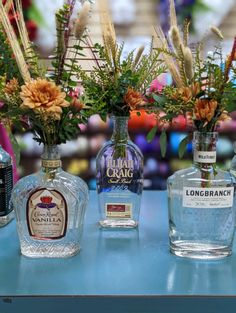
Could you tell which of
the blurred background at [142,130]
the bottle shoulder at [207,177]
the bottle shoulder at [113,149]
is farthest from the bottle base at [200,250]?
the blurred background at [142,130]

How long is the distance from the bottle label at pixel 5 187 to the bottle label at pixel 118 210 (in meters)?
0.22

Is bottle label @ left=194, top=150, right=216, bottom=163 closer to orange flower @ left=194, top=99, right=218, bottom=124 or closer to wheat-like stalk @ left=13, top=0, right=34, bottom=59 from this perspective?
orange flower @ left=194, top=99, right=218, bottom=124

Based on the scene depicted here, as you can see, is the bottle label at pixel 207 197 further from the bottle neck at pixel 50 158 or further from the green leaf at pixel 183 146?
the bottle neck at pixel 50 158

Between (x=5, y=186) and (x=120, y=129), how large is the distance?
27cm

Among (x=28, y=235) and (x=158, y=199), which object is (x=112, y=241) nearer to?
(x=28, y=235)

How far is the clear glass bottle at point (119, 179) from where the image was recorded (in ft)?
3.34

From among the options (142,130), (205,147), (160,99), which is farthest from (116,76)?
(142,130)

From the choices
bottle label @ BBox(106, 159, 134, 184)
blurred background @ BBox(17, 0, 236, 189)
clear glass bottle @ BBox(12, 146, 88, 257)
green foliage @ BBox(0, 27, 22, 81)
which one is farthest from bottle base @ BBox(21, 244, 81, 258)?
blurred background @ BBox(17, 0, 236, 189)

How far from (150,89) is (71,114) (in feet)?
0.63

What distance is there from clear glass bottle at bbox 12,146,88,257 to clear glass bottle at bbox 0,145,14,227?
0.14 meters

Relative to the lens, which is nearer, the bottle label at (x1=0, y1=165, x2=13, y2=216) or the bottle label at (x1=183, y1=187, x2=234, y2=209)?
the bottle label at (x1=183, y1=187, x2=234, y2=209)

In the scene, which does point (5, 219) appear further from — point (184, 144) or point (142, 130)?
point (142, 130)

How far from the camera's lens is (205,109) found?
79 cm

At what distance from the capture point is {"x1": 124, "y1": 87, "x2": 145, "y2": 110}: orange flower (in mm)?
923
